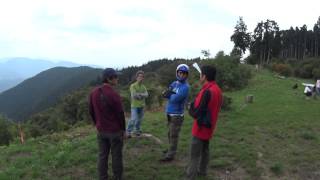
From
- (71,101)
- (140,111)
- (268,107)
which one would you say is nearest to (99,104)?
(140,111)

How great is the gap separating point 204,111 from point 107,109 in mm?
1616

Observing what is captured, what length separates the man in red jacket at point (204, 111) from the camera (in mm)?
7398

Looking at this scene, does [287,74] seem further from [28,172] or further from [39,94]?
[39,94]

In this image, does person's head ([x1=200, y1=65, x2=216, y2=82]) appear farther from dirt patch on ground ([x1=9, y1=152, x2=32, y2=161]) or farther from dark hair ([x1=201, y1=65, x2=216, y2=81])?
dirt patch on ground ([x1=9, y1=152, x2=32, y2=161])

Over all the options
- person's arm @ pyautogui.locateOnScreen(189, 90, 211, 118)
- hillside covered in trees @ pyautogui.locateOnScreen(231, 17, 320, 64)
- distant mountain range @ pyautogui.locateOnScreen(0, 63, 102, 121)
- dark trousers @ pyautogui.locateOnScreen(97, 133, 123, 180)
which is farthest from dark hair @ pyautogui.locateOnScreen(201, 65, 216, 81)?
distant mountain range @ pyautogui.locateOnScreen(0, 63, 102, 121)

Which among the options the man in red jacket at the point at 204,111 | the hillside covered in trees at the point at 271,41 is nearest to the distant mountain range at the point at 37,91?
the hillside covered in trees at the point at 271,41

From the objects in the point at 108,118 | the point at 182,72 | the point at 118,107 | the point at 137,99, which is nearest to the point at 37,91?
the point at 137,99

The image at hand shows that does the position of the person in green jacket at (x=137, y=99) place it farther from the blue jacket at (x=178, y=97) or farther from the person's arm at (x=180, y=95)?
the person's arm at (x=180, y=95)

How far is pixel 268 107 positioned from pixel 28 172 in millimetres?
13400

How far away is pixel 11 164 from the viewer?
968 cm

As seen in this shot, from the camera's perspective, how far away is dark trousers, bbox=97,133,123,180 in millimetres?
7617

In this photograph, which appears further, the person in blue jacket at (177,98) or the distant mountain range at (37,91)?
the distant mountain range at (37,91)

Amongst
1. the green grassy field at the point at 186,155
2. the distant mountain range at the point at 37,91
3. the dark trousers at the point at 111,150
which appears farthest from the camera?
the distant mountain range at the point at 37,91

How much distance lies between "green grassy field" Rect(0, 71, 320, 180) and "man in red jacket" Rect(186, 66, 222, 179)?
81 cm
